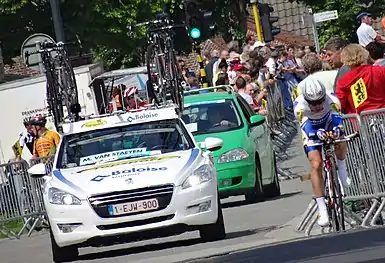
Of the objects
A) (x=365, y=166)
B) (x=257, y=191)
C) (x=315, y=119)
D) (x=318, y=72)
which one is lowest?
(x=257, y=191)

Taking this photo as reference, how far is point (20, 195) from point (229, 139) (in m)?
3.70

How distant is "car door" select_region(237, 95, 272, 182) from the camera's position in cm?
1938

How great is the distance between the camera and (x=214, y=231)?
47.9ft

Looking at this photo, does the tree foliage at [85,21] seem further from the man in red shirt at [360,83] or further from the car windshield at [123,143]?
the man in red shirt at [360,83]

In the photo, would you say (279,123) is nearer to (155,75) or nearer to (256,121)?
(155,75)

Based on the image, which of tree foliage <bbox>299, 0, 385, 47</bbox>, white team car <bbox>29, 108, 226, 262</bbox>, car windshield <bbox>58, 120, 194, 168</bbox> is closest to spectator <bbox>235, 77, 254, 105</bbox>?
car windshield <bbox>58, 120, 194, 168</bbox>

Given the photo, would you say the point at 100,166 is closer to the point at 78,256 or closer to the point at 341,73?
the point at 78,256

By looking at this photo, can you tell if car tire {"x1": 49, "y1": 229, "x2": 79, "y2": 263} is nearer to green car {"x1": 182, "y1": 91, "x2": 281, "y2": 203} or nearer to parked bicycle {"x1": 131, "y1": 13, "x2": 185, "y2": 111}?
parked bicycle {"x1": 131, "y1": 13, "x2": 185, "y2": 111}

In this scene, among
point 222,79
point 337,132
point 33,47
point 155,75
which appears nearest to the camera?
point 337,132

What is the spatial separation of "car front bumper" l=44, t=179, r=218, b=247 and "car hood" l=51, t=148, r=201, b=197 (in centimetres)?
17

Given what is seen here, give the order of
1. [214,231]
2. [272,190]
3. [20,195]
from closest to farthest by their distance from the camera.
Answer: [214,231] < [272,190] < [20,195]

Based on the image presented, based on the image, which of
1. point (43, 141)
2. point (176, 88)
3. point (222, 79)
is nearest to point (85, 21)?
point (222, 79)

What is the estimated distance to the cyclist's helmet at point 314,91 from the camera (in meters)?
12.6

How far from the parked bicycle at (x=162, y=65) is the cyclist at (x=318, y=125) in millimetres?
5530
